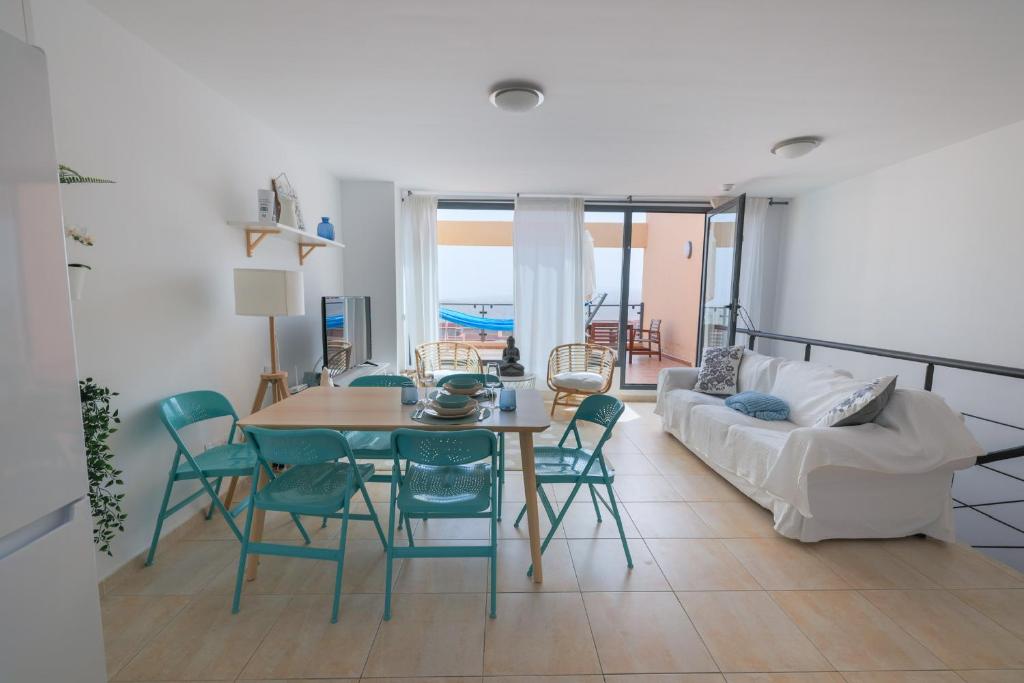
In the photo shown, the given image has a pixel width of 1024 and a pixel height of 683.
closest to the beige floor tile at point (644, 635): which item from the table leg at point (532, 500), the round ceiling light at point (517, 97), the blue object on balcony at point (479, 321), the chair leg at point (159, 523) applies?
the table leg at point (532, 500)

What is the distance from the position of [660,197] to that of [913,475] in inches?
149

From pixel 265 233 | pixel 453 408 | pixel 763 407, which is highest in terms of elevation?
pixel 265 233

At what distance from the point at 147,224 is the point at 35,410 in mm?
1549

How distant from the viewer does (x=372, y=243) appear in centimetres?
457

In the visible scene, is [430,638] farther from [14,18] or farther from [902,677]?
[14,18]

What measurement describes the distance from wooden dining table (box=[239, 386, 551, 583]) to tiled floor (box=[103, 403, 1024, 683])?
0.82 feet

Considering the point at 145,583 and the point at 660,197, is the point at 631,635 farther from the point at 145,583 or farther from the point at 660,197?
the point at 660,197

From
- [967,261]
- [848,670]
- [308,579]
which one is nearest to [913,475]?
[848,670]

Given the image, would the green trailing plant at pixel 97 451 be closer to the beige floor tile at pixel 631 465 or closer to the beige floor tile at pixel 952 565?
the beige floor tile at pixel 631 465

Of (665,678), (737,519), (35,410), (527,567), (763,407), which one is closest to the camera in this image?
(35,410)

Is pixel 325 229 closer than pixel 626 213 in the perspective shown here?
Yes

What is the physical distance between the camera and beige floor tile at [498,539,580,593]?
77.5 inches

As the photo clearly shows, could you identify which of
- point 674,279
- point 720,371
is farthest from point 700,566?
point 674,279

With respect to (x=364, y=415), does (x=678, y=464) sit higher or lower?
lower
